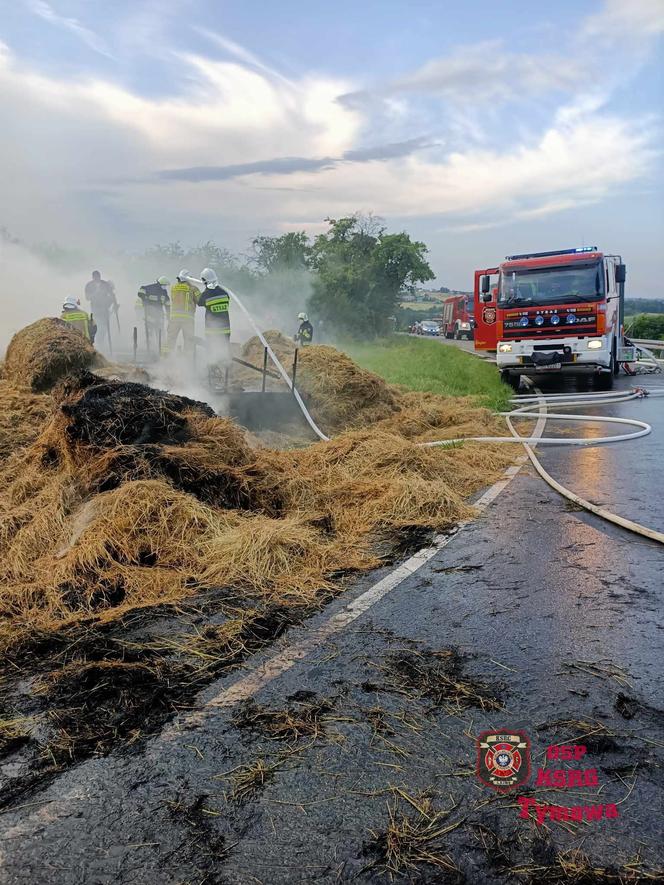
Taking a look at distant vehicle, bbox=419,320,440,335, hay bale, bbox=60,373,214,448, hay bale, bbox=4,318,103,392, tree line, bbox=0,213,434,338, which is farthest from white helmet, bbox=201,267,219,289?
distant vehicle, bbox=419,320,440,335

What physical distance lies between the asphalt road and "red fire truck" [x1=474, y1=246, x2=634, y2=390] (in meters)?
12.7

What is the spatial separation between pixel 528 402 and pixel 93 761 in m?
13.9

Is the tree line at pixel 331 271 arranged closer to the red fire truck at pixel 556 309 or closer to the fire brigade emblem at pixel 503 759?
the red fire truck at pixel 556 309

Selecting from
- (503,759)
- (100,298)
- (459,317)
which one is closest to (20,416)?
(503,759)

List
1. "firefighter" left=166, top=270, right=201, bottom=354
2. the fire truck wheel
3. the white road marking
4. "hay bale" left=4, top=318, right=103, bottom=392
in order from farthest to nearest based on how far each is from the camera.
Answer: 1. the fire truck wheel
2. "firefighter" left=166, top=270, right=201, bottom=354
3. "hay bale" left=4, top=318, right=103, bottom=392
4. the white road marking

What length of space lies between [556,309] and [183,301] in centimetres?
836

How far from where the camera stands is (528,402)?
15633 mm

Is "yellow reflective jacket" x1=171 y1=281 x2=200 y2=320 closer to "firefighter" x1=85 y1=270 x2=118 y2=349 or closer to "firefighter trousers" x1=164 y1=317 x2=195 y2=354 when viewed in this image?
"firefighter trousers" x1=164 y1=317 x2=195 y2=354

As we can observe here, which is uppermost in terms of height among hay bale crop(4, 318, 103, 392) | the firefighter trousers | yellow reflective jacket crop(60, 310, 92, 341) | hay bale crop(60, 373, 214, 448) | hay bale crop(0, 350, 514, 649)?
yellow reflective jacket crop(60, 310, 92, 341)

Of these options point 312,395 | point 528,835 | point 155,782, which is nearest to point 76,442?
point 155,782

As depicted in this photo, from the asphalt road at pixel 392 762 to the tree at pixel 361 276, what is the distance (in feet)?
116

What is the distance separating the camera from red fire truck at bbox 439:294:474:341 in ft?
172

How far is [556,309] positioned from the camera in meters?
16.6

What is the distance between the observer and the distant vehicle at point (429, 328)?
68812 mm
